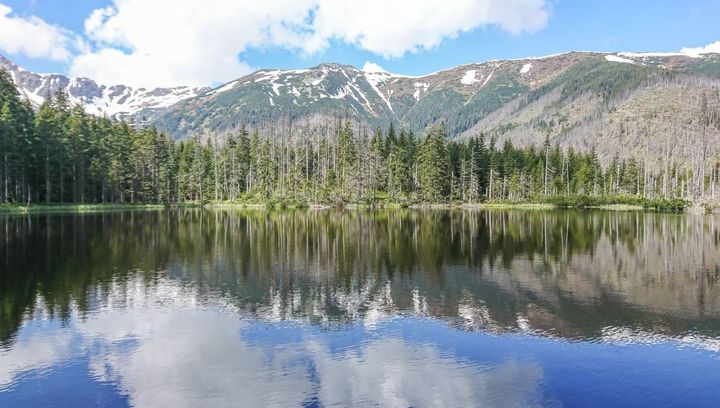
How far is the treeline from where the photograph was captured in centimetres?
9956

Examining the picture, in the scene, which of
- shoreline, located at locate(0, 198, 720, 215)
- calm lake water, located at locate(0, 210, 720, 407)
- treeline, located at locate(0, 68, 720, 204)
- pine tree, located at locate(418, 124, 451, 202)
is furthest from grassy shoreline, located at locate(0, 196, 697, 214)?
calm lake water, located at locate(0, 210, 720, 407)

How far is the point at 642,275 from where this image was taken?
1379 inches

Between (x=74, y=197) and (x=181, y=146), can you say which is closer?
(x=74, y=197)

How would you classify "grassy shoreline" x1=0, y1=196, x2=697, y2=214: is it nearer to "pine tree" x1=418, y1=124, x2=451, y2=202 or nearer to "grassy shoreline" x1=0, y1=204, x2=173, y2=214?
"grassy shoreline" x1=0, y1=204, x2=173, y2=214

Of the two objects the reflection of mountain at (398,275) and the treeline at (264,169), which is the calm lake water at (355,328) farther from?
the treeline at (264,169)

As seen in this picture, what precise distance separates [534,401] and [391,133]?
480 feet

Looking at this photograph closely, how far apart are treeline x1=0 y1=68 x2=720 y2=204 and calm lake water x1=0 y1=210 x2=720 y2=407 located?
215 feet

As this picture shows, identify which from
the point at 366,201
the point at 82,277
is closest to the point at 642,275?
the point at 82,277

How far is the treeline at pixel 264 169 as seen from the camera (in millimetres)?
99562

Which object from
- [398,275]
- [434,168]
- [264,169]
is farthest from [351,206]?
[398,275]

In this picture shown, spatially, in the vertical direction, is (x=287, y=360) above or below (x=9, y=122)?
below

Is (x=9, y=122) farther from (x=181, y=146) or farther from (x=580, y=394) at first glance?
(x=580, y=394)

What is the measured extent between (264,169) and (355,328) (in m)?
128

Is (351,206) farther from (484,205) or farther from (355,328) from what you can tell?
(355,328)
